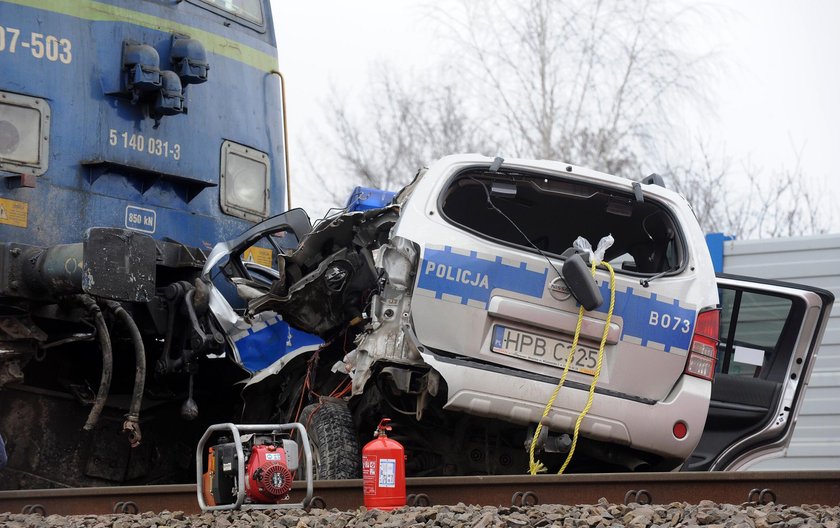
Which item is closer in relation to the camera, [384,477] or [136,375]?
[384,477]

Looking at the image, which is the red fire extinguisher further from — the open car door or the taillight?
the open car door

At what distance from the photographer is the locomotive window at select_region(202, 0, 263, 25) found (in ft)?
27.1

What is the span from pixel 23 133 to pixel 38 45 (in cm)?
56

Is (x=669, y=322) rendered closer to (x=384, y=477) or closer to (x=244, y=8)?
(x=384, y=477)

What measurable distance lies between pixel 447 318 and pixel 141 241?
1.73 metres

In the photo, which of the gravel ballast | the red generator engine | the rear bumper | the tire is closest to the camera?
the gravel ballast

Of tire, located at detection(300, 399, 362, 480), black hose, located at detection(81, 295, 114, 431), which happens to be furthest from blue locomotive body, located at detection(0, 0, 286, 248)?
tire, located at detection(300, 399, 362, 480)

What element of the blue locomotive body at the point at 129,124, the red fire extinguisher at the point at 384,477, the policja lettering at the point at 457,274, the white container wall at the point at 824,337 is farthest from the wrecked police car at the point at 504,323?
the white container wall at the point at 824,337

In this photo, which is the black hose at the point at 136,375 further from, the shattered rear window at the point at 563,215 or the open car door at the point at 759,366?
the open car door at the point at 759,366

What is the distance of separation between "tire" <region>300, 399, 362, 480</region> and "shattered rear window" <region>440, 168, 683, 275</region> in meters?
1.19

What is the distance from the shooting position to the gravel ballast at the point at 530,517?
399cm

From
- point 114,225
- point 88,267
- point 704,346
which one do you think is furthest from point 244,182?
point 704,346

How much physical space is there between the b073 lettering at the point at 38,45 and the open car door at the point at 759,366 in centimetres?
428

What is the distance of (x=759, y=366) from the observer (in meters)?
7.61
